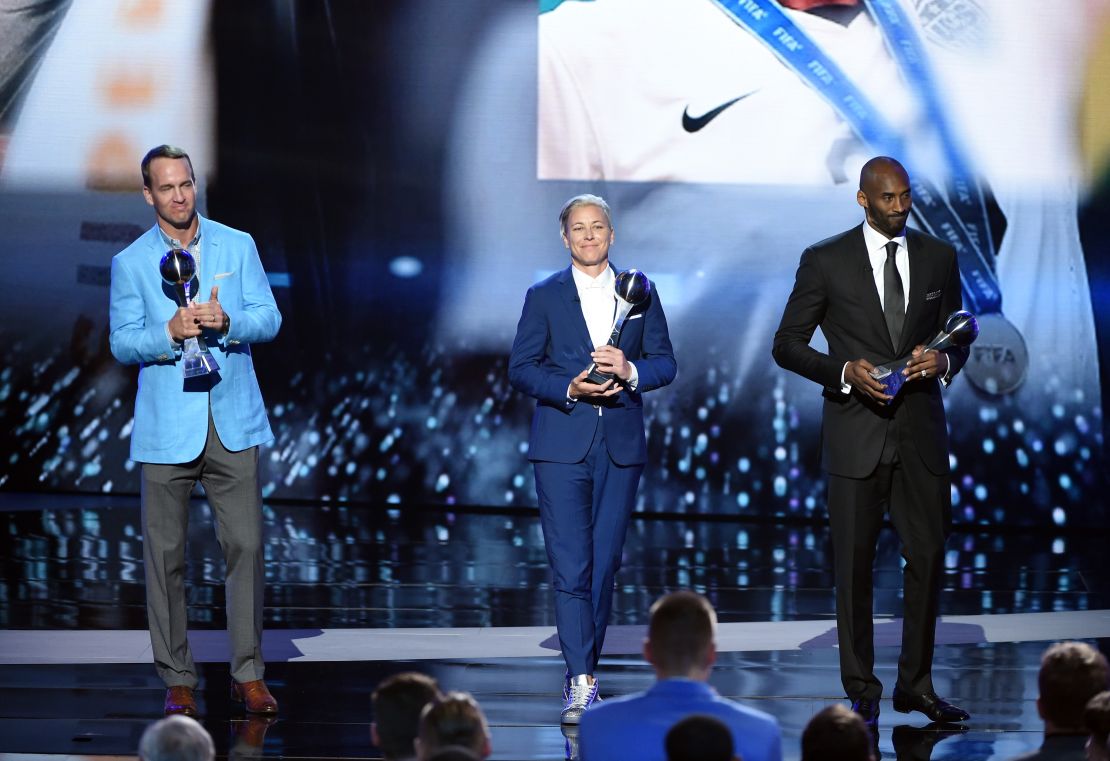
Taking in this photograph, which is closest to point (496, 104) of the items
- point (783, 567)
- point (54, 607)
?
point (783, 567)

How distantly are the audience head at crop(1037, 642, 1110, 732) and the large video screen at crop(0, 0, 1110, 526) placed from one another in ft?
19.3

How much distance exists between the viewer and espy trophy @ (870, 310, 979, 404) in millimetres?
4020

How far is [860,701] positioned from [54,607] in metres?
3.09

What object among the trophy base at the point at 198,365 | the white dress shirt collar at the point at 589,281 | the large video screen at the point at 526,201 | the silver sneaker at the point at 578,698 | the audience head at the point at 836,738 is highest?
the large video screen at the point at 526,201

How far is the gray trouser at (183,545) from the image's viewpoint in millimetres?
4223

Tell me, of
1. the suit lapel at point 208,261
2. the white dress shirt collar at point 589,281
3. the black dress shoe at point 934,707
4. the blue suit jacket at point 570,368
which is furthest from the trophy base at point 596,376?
the black dress shoe at point 934,707

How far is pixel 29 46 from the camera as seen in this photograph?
8883 millimetres

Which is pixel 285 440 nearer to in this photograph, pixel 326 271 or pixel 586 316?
pixel 326 271

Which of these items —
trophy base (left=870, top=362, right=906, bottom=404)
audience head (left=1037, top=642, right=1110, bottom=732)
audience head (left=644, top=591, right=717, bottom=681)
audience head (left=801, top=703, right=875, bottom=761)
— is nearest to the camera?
audience head (left=801, top=703, right=875, bottom=761)

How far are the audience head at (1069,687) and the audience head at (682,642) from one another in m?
0.59

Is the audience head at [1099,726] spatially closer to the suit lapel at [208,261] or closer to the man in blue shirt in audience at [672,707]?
the man in blue shirt in audience at [672,707]

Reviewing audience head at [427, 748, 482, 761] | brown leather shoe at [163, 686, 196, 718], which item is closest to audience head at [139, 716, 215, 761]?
audience head at [427, 748, 482, 761]

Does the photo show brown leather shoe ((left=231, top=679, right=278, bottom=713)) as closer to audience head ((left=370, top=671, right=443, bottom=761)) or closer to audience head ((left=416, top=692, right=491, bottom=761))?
audience head ((left=370, top=671, right=443, bottom=761))

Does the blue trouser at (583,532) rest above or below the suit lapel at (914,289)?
below
